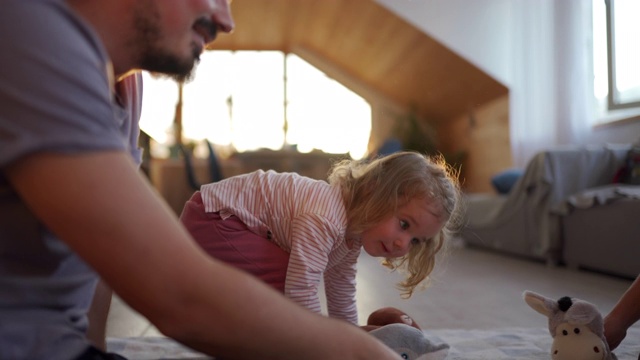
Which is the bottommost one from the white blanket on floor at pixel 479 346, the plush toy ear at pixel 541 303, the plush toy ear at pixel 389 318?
the white blanket on floor at pixel 479 346

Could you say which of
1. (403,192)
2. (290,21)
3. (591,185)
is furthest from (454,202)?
(290,21)

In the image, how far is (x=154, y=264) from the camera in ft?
1.74

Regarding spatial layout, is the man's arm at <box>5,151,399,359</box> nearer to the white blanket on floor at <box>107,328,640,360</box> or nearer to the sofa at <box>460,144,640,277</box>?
the white blanket on floor at <box>107,328,640,360</box>

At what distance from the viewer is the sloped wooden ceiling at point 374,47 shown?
20.7ft

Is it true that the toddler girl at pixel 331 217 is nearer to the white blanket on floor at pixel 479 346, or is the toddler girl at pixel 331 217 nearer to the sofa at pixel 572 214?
the white blanket on floor at pixel 479 346

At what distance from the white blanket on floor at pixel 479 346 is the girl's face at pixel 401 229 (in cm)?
26

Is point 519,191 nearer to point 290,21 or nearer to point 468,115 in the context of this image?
point 468,115

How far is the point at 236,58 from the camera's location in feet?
27.8

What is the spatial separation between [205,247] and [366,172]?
40cm

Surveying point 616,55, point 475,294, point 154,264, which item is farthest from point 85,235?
point 616,55

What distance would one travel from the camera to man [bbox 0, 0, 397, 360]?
51 centimetres

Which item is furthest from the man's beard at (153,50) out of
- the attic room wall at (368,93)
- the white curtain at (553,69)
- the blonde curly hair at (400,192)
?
the attic room wall at (368,93)

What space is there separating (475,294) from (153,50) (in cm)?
216

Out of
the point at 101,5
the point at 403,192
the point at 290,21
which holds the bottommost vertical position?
the point at 403,192
